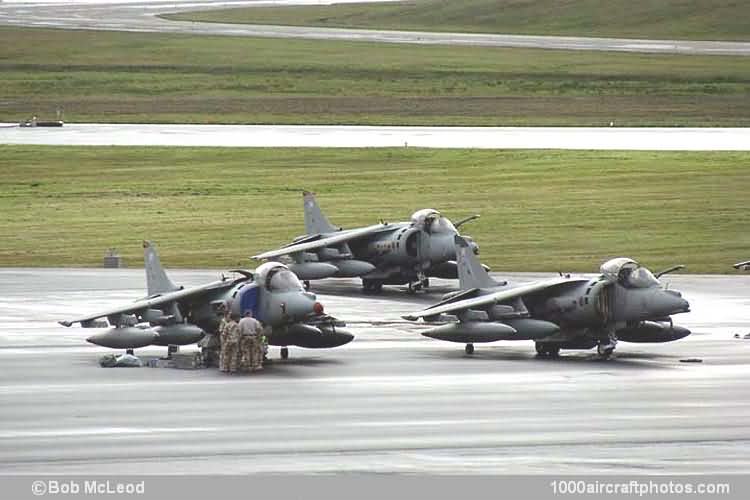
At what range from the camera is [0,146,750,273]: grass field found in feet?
213

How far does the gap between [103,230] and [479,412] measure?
38.8 m

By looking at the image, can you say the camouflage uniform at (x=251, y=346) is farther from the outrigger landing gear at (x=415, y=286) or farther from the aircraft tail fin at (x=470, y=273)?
the outrigger landing gear at (x=415, y=286)

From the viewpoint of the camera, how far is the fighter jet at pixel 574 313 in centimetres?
4106

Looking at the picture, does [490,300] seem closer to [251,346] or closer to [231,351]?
[251,346]

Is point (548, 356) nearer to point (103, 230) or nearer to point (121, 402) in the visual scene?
point (121, 402)

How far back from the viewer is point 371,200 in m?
78.4

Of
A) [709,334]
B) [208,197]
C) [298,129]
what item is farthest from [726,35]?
[709,334]

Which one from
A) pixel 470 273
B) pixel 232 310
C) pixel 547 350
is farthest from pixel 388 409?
pixel 470 273

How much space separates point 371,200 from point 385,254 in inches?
883

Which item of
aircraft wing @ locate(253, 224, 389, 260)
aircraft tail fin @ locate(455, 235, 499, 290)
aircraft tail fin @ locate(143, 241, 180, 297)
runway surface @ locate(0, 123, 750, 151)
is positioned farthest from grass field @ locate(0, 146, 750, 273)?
aircraft tail fin @ locate(143, 241, 180, 297)

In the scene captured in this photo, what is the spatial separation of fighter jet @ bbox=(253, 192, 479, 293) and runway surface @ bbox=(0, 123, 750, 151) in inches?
1498

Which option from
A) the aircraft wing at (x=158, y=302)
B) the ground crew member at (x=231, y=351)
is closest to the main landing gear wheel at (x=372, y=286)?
the aircraft wing at (x=158, y=302)

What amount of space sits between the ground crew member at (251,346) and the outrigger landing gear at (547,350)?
22.8ft

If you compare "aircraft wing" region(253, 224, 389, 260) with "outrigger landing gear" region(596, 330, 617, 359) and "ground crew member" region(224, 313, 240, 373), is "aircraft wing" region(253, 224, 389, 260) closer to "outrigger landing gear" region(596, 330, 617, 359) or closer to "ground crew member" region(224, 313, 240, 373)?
"outrigger landing gear" region(596, 330, 617, 359)
